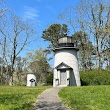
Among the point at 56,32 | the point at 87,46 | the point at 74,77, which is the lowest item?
the point at 74,77

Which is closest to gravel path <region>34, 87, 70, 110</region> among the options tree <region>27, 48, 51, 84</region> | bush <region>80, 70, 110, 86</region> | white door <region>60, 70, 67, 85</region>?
white door <region>60, 70, 67, 85</region>

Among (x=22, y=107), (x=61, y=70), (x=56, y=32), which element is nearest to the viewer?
(x=22, y=107)

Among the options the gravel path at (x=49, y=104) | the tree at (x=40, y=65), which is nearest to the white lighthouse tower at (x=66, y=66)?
the gravel path at (x=49, y=104)

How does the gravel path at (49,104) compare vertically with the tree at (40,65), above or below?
below

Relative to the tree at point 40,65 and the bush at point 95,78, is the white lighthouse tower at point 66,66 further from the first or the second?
the tree at point 40,65

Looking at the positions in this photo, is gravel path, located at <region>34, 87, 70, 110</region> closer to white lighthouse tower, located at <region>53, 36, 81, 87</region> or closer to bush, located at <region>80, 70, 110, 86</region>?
white lighthouse tower, located at <region>53, 36, 81, 87</region>

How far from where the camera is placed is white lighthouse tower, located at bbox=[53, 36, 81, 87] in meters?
31.7

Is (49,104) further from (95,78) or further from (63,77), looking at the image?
(95,78)

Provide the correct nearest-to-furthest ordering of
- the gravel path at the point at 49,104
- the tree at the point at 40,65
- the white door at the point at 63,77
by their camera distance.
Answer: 1. the gravel path at the point at 49,104
2. the white door at the point at 63,77
3. the tree at the point at 40,65

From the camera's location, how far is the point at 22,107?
34.5 ft

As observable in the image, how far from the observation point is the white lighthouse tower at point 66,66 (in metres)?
31.7

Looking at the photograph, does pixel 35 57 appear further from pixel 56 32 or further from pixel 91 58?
pixel 91 58

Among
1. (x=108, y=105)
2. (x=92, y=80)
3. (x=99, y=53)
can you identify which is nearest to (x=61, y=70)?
(x=92, y=80)

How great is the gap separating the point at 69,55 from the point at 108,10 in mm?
15472
